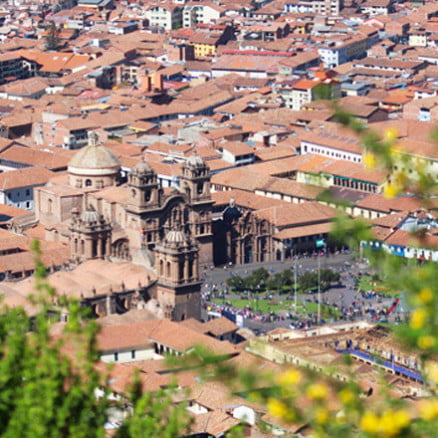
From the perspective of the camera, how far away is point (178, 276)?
51.5 m

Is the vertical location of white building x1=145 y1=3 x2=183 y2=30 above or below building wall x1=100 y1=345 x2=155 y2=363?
below

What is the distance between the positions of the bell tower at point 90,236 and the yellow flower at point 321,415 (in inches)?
1801

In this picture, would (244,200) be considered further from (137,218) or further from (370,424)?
(370,424)

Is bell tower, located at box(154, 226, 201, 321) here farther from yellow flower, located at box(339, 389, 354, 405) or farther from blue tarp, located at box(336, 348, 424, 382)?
yellow flower, located at box(339, 389, 354, 405)

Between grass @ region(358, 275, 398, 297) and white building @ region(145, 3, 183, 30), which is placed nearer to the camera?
grass @ region(358, 275, 398, 297)

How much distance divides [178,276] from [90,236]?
6.55 metres

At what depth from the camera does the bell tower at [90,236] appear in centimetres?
5644

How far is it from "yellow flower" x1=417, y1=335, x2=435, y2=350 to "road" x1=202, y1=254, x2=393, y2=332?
42.3m

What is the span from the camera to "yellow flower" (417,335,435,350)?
1079 centimetres

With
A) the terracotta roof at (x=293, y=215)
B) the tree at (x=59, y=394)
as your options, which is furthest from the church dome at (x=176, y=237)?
the tree at (x=59, y=394)

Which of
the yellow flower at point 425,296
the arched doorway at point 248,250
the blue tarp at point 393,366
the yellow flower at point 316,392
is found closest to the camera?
the yellow flower at point 316,392

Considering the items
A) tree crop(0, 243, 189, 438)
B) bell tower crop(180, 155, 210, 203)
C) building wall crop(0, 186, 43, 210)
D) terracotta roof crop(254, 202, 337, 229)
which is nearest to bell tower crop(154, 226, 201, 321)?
bell tower crop(180, 155, 210, 203)

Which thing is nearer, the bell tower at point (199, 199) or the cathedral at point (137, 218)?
the cathedral at point (137, 218)

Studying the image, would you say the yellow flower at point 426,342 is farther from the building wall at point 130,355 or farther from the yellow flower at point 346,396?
the building wall at point 130,355
